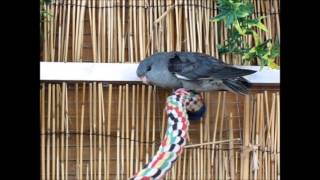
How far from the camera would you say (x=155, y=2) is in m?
1.63

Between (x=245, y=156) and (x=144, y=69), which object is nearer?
A: (x=144, y=69)

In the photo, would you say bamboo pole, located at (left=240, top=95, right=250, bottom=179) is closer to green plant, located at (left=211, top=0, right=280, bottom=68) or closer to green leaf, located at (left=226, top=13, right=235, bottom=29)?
green plant, located at (left=211, top=0, right=280, bottom=68)

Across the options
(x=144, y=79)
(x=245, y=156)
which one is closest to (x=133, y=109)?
(x=144, y=79)

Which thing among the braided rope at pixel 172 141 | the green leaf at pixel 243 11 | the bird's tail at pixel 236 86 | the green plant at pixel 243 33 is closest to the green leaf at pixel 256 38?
the green plant at pixel 243 33

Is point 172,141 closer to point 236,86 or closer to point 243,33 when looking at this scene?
point 236,86

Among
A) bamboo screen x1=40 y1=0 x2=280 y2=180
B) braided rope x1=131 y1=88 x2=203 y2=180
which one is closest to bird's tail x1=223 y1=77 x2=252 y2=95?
braided rope x1=131 y1=88 x2=203 y2=180

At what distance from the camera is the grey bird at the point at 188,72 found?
1.40 meters

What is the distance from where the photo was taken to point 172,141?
1334 mm

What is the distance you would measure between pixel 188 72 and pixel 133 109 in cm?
25

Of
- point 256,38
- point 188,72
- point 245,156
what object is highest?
point 256,38

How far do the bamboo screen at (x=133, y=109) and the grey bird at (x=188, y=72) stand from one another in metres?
0.18

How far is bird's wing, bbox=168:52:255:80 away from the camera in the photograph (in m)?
1.40
